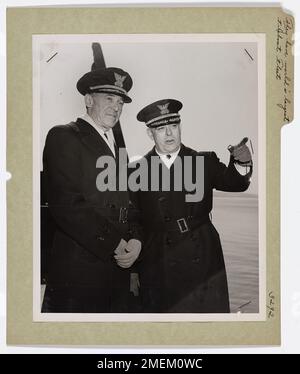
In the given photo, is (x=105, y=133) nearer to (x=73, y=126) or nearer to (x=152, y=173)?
(x=73, y=126)

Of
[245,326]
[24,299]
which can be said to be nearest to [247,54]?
[245,326]

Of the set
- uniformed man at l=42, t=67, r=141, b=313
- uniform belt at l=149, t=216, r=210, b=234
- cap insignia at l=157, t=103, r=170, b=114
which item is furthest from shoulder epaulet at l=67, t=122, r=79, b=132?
uniform belt at l=149, t=216, r=210, b=234

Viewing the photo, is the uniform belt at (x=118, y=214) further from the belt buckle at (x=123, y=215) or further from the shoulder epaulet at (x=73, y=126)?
the shoulder epaulet at (x=73, y=126)

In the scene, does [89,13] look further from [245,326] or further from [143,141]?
[245,326]

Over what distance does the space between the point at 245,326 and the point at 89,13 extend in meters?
1.35

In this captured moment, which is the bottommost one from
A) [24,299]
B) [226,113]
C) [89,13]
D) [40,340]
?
[40,340]

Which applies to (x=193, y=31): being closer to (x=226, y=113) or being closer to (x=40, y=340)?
(x=226, y=113)

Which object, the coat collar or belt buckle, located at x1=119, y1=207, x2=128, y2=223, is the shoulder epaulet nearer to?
the coat collar

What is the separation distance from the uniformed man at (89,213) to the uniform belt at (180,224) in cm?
10

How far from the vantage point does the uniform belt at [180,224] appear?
6.70ft

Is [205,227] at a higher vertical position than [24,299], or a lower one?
higher

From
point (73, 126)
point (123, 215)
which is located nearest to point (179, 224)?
point (123, 215)

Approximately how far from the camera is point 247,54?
2076mm

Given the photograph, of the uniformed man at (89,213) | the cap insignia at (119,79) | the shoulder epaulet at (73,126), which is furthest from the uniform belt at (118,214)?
the cap insignia at (119,79)
